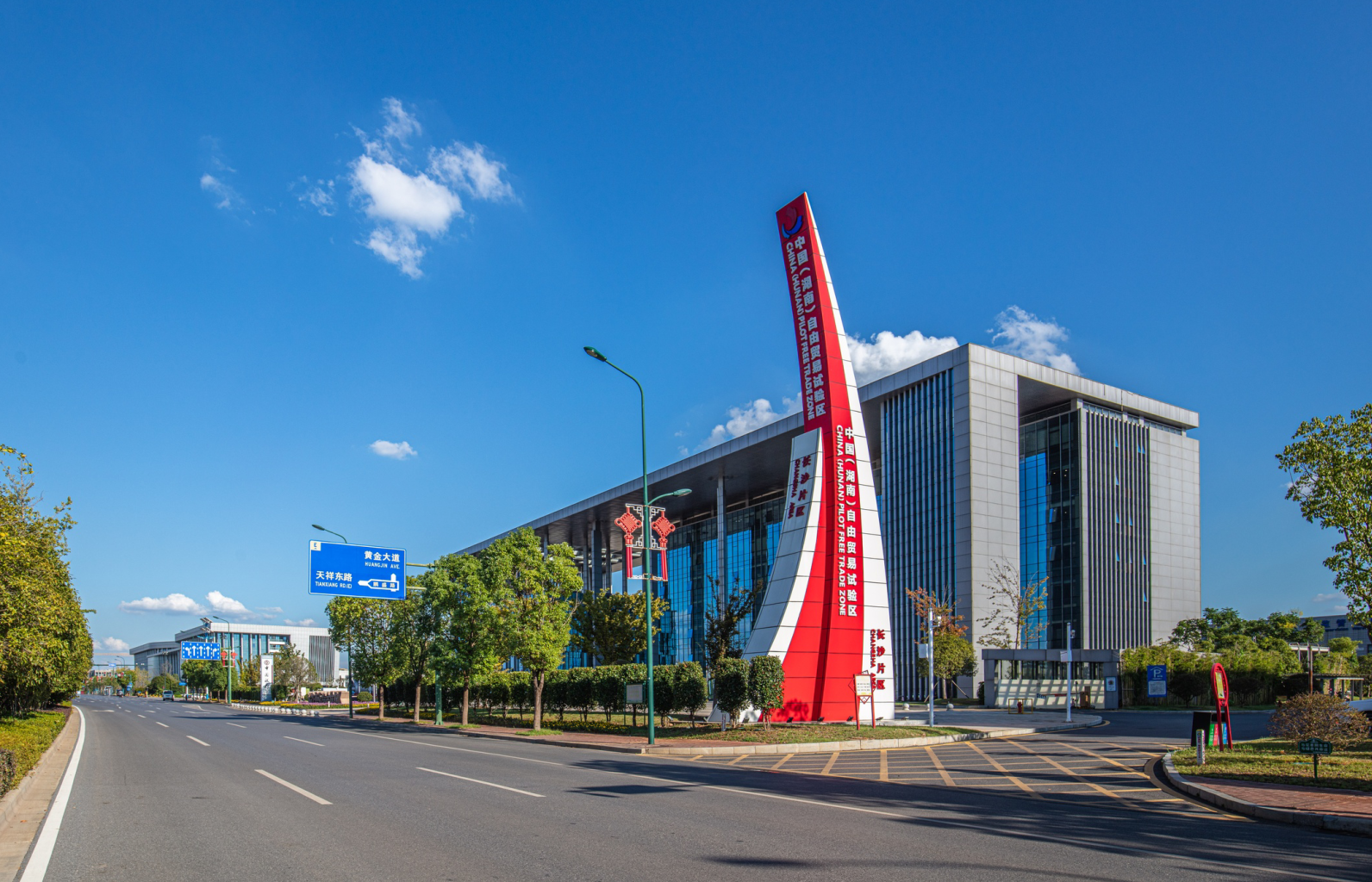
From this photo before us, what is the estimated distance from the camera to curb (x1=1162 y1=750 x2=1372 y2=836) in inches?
400

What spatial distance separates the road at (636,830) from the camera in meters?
7.97

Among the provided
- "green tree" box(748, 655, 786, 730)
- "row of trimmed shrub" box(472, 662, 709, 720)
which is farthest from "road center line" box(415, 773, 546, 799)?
"row of trimmed shrub" box(472, 662, 709, 720)

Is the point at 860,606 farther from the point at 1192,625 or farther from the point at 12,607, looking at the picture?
the point at 1192,625

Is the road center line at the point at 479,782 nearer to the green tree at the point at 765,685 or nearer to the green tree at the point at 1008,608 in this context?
the green tree at the point at 765,685

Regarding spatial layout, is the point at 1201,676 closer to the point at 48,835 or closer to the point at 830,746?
the point at 830,746

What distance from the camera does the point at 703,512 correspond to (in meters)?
91.0

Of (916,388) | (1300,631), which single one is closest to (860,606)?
(916,388)

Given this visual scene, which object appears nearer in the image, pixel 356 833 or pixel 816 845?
pixel 816 845

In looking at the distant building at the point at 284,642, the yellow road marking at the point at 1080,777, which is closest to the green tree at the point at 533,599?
the yellow road marking at the point at 1080,777

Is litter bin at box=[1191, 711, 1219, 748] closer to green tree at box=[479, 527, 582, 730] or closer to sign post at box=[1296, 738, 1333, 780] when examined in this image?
sign post at box=[1296, 738, 1333, 780]

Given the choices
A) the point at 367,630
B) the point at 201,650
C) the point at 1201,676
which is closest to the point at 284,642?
the point at 201,650

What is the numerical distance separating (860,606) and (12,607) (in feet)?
81.8

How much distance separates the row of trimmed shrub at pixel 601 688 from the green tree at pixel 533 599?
6.92ft

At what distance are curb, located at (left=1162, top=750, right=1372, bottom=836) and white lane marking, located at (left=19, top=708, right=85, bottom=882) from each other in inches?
549
